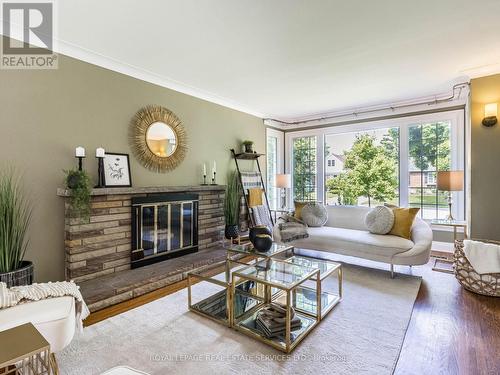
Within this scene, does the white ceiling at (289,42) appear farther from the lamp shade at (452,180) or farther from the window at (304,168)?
the window at (304,168)

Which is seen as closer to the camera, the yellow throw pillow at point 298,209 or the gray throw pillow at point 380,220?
the gray throw pillow at point 380,220

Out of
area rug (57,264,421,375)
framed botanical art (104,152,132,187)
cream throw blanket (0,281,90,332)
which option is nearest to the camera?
cream throw blanket (0,281,90,332)

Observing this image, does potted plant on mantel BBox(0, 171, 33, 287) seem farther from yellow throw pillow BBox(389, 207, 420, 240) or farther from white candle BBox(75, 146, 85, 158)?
yellow throw pillow BBox(389, 207, 420, 240)

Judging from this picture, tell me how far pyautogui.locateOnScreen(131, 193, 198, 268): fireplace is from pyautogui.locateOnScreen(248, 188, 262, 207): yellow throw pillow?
1250 millimetres

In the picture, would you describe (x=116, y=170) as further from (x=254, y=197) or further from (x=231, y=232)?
(x=254, y=197)

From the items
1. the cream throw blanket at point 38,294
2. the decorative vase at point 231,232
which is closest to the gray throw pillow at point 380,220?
the decorative vase at point 231,232

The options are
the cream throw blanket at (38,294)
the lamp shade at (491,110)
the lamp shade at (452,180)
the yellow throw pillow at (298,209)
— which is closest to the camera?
the cream throw blanket at (38,294)

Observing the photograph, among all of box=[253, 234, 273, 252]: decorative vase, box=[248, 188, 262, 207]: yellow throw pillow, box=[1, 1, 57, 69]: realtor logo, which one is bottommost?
box=[253, 234, 273, 252]: decorative vase

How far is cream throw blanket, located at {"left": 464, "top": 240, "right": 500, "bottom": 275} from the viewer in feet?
8.89

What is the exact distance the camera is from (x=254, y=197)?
5039 millimetres

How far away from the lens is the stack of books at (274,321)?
204cm

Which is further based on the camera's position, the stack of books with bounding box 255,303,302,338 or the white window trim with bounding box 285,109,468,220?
the white window trim with bounding box 285,109,468,220

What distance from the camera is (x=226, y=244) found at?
4.43 metres

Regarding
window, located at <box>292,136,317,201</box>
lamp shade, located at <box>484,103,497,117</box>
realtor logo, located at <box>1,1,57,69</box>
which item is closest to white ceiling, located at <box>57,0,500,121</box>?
realtor logo, located at <box>1,1,57,69</box>
